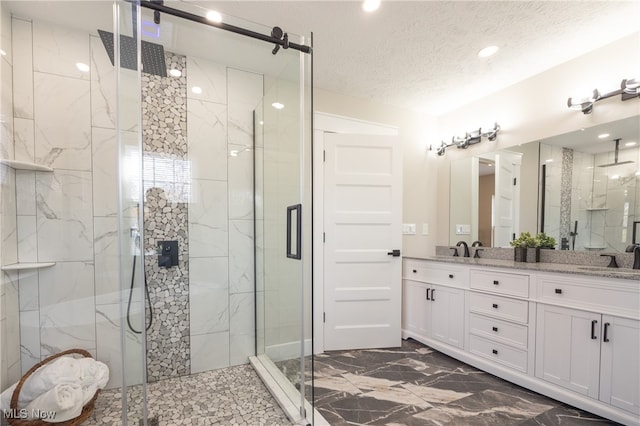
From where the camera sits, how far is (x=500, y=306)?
7.54ft

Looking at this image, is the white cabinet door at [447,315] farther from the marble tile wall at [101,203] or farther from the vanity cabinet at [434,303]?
the marble tile wall at [101,203]

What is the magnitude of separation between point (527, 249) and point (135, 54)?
3.21 m

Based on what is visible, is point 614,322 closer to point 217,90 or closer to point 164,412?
point 164,412

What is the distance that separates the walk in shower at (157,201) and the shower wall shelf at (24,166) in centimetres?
2

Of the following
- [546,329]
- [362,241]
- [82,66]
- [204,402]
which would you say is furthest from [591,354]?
[82,66]

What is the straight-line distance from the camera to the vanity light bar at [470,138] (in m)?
2.98

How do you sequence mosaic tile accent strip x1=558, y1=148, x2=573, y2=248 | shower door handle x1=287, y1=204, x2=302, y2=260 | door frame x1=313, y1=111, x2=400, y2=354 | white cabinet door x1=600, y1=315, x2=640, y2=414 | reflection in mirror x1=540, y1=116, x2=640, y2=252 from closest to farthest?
1. white cabinet door x1=600, y1=315, x2=640, y2=414
2. shower door handle x1=287, y1=204, x2=302, y2=260
3. reflection in mirror x1=540, y1=116, x2=640, y2=252
4. mosaic tile accent strip x1=558, y1=148, x2=573, y2=248
5. door frame x1=313, y1=111, x2=400, y2=354

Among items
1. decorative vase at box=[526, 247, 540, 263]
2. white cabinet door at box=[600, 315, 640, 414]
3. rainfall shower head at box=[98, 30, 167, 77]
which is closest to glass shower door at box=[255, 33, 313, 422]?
rainfall shower head at box=[98, 30, 167, 77]

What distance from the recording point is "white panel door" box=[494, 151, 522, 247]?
279 centimetres

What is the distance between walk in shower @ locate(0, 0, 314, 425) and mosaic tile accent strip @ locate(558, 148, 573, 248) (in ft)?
7.03

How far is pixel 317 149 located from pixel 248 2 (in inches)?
50.5

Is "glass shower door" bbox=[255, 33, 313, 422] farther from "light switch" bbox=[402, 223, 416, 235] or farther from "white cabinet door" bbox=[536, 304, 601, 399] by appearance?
"white cabinet door" bbox=[536, 304, 601, 399]

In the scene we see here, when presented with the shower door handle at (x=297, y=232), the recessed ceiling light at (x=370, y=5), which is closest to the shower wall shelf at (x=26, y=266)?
the shower door handle at (x=297, y=232)

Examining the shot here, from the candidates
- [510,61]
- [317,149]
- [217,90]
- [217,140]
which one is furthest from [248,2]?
[510,61]
